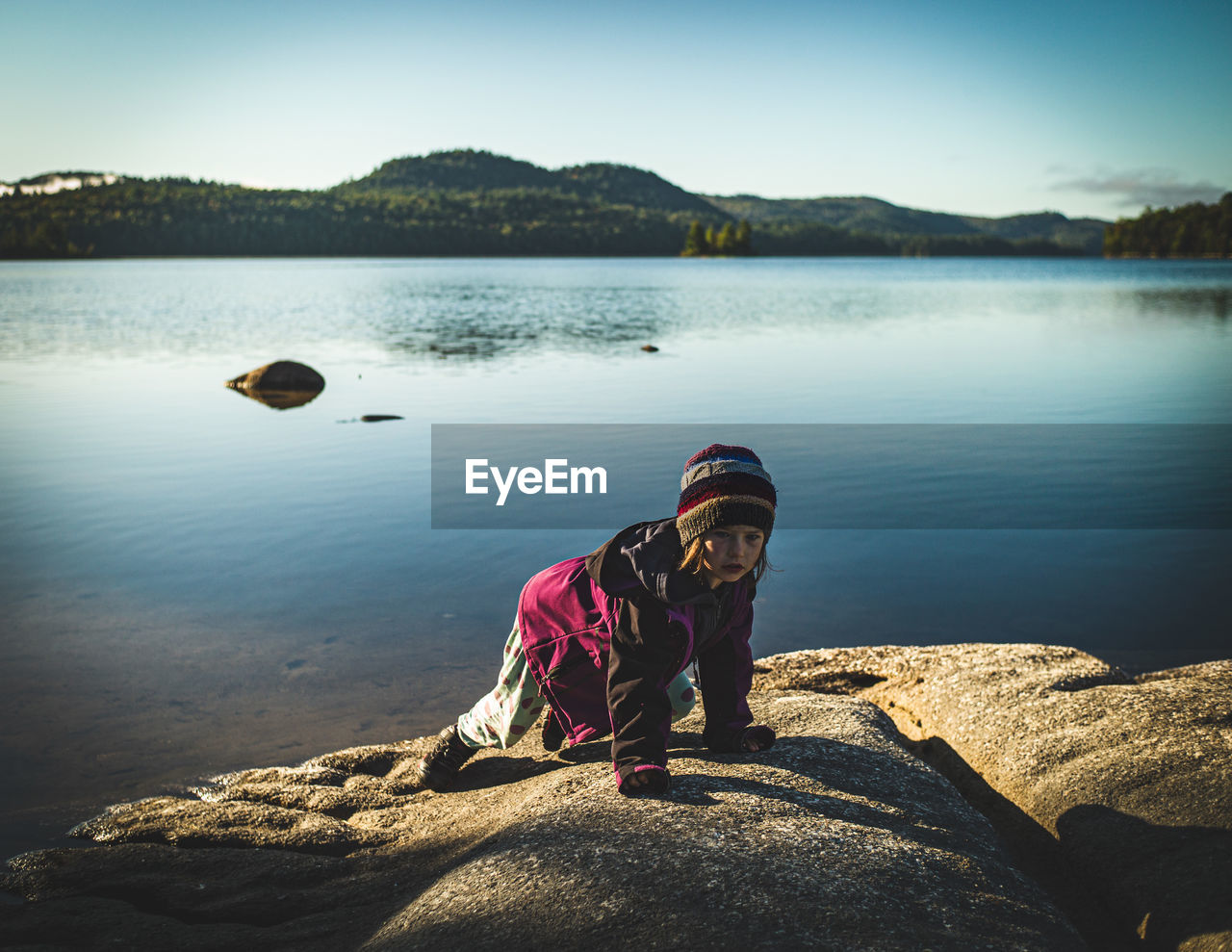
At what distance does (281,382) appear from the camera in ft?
71.3

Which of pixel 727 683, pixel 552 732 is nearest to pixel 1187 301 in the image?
pixel 727 683

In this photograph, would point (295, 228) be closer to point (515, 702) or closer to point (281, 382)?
point (281, 382)

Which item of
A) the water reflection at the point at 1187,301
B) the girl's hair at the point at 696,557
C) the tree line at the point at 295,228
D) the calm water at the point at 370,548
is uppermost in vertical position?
the tree line at the point at 295,228

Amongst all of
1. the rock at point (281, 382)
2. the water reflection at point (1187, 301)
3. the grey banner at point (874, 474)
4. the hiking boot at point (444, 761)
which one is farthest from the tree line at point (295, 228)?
the hiking boot at point (444, 761)

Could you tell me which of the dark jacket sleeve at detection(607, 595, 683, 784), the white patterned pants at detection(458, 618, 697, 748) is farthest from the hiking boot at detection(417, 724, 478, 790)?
the dark jacket sleeve at detection(607, 595, 683, 784)

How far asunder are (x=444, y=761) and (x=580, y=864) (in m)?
1.83

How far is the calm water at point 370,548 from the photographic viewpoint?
6.58 m

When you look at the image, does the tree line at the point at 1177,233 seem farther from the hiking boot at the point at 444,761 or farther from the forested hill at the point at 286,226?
the hiking boot at the point at 444,761

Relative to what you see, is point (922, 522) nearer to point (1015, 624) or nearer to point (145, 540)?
point (1015, 624)

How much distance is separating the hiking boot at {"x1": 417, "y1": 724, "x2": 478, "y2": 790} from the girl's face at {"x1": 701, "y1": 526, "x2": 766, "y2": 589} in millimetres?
1939

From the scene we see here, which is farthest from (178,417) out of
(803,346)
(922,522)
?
(803,346)

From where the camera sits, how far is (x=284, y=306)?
49375 millimetres
